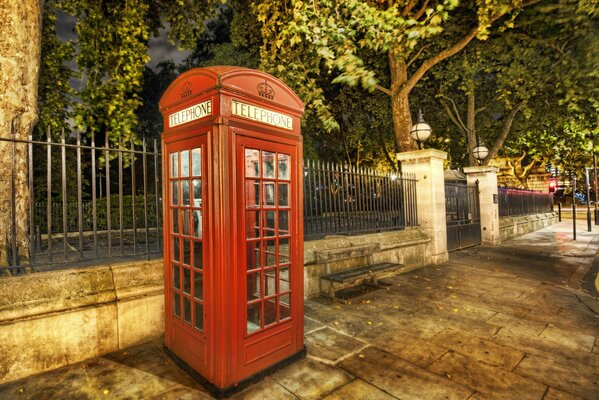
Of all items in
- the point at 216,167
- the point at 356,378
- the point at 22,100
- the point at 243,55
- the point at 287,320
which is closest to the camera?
the point at 216,167

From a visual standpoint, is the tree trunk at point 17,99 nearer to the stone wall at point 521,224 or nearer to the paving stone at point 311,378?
the paving stone at point 311,378

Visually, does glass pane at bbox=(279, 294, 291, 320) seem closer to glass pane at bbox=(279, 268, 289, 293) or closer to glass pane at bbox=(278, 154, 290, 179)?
glass pane at bbox=(279, 268, 289, 293)

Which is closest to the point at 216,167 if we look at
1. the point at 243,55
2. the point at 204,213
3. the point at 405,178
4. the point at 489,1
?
the point at 204,213

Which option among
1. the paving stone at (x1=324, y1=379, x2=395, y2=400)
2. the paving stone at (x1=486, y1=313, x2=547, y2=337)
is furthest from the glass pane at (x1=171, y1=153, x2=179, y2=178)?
the paving stone at (x1=486, y1=313, x2=547, y2=337)

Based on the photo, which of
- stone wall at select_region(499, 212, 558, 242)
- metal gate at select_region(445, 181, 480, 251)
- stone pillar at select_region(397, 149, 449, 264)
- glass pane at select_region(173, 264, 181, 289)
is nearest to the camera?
glass pane at select_region(173, 264, 181, 289)

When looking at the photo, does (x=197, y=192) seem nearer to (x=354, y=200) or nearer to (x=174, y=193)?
(x=174, y=193)

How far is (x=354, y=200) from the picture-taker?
714cm

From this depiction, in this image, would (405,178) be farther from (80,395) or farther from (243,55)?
(243,55)

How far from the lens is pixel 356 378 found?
2998 mm

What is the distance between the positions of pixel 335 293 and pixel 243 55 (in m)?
12.2

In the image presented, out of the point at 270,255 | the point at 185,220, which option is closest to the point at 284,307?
the point at 270,255

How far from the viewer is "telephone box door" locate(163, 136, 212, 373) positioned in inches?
114

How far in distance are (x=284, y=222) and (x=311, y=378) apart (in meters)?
1.51

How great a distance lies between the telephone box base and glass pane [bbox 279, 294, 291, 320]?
1.34 feet
